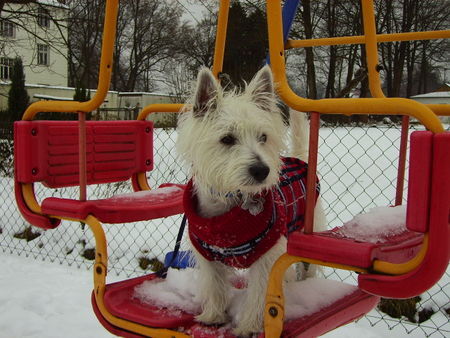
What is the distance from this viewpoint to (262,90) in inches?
85.1

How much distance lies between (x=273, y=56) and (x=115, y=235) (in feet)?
15.0

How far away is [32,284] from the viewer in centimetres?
445

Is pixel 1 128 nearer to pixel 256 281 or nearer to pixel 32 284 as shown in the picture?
pixel 32 284

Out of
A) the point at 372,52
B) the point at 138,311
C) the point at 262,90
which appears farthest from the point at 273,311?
the point at 372,52

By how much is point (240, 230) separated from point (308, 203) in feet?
1.34

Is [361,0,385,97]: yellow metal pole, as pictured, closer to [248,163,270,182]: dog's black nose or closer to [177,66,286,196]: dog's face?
[177,66,286,196]: dog's face

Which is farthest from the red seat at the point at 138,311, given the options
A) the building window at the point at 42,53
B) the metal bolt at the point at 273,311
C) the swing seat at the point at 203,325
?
the building window at the point at 42,53

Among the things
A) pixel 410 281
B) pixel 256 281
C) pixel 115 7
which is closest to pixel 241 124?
pixel 256 281

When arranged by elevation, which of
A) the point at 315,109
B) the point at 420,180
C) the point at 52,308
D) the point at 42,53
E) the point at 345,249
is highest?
the point at 42,53

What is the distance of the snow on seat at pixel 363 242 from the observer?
56.8 inches

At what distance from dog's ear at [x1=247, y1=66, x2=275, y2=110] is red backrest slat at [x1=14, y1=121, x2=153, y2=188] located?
1.10 m

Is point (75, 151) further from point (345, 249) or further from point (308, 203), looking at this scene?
point (345, 249)

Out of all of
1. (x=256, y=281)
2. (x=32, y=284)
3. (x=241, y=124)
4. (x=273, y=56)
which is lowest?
(x=32, y=284)

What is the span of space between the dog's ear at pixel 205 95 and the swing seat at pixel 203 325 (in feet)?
3.01
